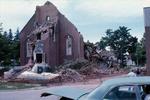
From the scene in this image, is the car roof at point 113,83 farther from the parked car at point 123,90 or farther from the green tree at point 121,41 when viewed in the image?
the green tree at point 121,41

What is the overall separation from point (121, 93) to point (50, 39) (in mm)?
52736

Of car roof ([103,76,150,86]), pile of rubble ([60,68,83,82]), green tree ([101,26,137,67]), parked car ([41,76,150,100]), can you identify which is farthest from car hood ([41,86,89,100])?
green tree ([101,26,137,67])

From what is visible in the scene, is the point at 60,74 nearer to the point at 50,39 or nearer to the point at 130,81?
the point at 50,39

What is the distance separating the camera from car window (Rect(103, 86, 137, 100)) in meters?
7.57

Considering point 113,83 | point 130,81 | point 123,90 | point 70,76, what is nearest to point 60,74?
point 70,76

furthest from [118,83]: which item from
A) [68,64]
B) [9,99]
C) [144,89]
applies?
[68,64]

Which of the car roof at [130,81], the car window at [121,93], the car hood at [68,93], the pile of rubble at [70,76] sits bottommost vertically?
the pile of rubble at [70,76]

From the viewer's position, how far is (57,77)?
43000 mm

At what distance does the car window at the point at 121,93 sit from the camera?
7570mm

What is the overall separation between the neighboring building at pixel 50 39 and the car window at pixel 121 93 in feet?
170

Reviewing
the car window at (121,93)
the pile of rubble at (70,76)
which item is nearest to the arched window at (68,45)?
the pile of rubble at (70,76)

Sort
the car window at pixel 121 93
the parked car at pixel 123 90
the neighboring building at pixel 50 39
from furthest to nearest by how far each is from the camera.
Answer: the neighboring building at pixel 50 39 < the car window at pixel 121 93 < the parked car at pixel 123 90

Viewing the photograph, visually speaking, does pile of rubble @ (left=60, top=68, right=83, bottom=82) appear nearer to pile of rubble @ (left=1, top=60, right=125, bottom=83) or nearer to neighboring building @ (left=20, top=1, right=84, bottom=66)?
pile of rubble @ (left=1, top=60, right=125, bottom=83)

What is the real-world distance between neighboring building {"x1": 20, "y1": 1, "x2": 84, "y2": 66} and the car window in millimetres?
51706
